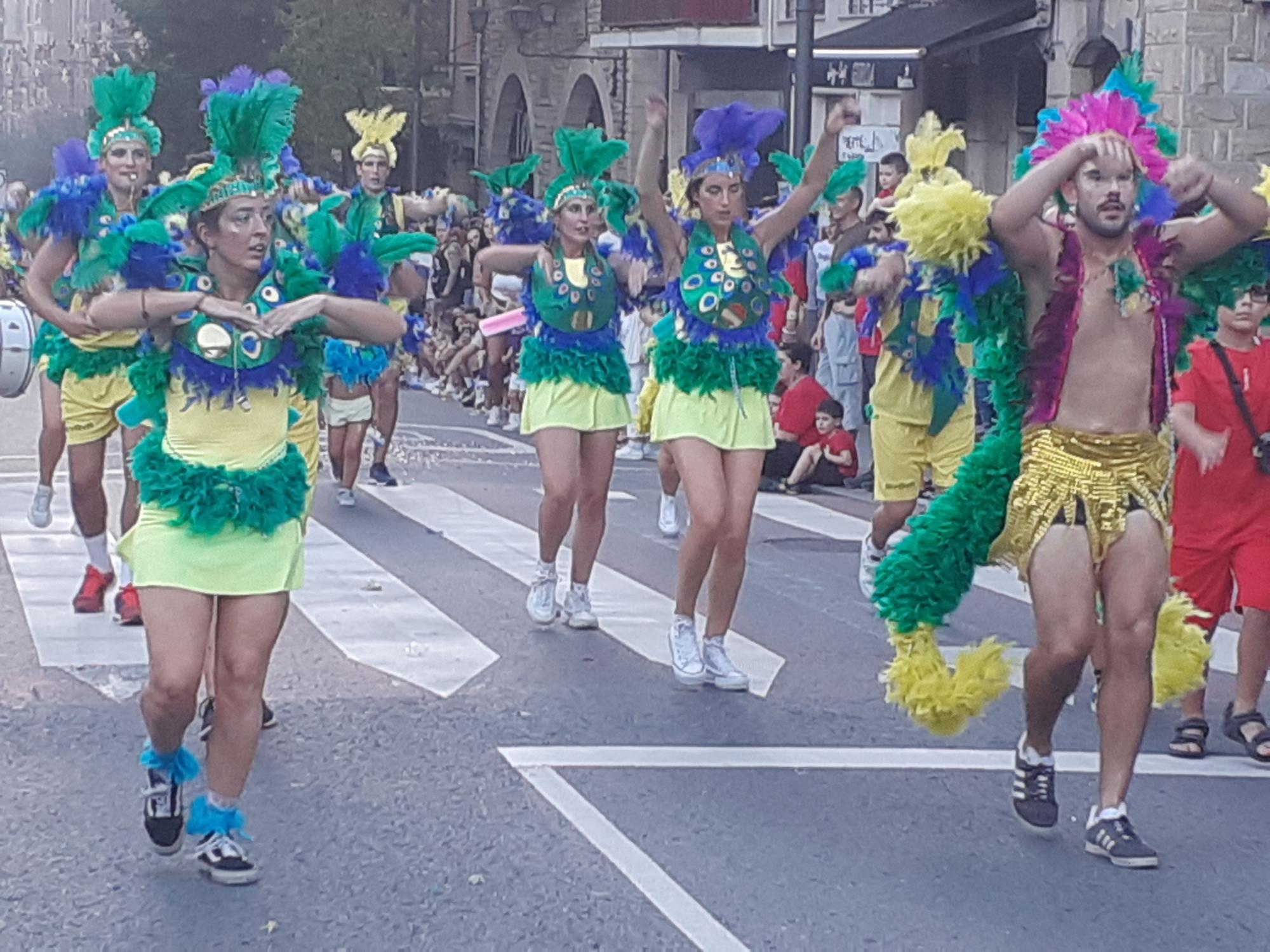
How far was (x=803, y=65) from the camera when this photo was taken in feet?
60.1

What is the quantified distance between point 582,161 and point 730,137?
1094 millimetres

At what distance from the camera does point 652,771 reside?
7141 mm

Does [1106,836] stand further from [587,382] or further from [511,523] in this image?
[511,523]

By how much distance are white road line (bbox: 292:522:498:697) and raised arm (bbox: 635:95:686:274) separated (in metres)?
1.76

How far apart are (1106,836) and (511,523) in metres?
7.23

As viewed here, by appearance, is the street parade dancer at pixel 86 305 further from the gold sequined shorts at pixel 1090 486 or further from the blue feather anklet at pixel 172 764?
the gold sequined shorts at pixel 1090 486

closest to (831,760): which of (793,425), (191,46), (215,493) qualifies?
(215,493)

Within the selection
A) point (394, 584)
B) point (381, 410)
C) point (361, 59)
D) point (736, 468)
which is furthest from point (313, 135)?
point (736, 468)

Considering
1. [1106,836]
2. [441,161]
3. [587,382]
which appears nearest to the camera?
[1106,836]

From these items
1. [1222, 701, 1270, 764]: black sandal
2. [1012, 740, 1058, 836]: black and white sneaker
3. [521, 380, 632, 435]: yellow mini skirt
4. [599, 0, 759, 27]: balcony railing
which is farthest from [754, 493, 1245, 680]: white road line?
[599, 0, 759, 27]: balcony railing

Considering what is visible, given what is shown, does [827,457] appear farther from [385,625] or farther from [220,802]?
[220,802]

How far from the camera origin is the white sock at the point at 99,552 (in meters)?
9.68

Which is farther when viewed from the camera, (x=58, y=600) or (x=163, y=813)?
(x=58, y=600)

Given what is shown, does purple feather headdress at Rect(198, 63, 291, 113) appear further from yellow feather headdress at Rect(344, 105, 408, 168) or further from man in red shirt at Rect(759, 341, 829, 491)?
man in red shirt at Rect(759, 341, 829, 491)
